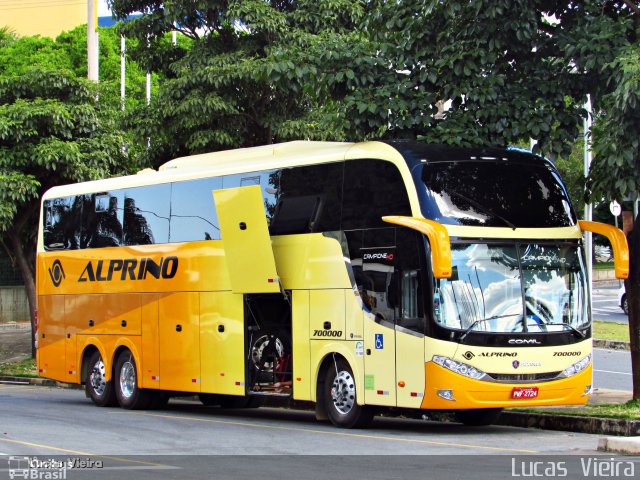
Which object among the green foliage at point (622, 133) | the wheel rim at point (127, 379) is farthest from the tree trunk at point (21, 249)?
the green foliage at point (622, 133)

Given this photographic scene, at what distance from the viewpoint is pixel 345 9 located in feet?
80.1

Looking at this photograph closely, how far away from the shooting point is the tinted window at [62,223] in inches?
926

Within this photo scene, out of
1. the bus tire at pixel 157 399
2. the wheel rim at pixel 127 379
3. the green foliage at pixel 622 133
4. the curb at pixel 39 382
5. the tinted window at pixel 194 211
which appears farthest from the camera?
the curb at pixel 39 382

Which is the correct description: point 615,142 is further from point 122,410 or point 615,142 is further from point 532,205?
point 122,410

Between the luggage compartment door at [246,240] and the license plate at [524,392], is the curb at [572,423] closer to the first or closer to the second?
the license plate at [524,392]

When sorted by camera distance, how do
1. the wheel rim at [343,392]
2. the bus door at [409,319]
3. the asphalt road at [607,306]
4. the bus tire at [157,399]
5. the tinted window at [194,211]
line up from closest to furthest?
the bus door at [409,319] < the wheel rim at [343,392] < the tinted window at [194,211] < the bus tire at [157,399] < the asphalt road at [607,306]

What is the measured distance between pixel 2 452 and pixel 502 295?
6.54 m

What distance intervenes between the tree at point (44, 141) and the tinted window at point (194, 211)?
9.65 metres

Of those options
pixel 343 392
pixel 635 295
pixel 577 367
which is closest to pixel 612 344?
pixel 635 295

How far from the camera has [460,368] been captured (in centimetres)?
1536

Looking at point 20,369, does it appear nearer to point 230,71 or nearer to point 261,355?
point 230,71

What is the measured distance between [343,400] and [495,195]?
11.8ft

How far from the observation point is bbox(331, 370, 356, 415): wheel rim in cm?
1677

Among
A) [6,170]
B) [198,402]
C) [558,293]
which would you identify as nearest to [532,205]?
[558,293]
